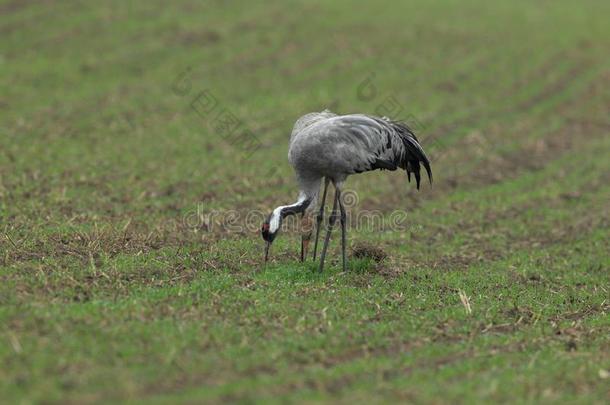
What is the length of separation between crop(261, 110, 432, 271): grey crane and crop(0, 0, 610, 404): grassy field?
0.71 m

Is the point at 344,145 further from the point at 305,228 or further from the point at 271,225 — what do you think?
the point at 271,225

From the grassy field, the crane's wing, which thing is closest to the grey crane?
the crane's wing

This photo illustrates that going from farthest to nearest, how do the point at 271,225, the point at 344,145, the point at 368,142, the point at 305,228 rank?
the point at 368,142, the point at 305,228, the point at 344,145, the point at 271,225

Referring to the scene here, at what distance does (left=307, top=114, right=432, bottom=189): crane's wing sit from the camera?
11.1 metres

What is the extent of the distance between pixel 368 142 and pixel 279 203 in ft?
12.9

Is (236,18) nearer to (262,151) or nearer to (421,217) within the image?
(262,151)

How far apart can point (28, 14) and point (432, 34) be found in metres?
14.8

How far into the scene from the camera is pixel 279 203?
14953mm

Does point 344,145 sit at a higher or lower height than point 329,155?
higher

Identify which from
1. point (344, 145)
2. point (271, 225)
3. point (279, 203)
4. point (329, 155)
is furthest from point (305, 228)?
point (279, 203)

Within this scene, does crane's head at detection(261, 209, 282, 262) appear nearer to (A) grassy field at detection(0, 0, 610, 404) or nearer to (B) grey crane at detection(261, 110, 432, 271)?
(B) grey crane at detection(261, 110, 432, 271)

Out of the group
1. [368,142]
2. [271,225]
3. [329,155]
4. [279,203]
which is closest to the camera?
[271,225]

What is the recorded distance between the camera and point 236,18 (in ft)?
98.5

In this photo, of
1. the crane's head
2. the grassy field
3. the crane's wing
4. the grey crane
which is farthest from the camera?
the crane's wing
